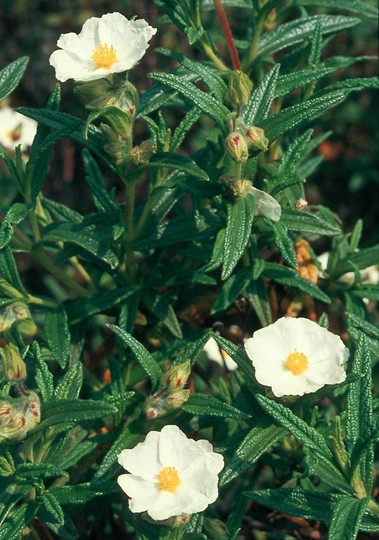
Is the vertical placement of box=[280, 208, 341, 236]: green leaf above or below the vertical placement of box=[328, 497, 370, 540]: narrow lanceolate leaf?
above

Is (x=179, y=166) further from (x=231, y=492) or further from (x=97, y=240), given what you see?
(x=231, y=492)

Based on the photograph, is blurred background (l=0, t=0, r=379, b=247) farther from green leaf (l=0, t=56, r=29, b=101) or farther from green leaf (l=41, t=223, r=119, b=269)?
green leaf (l=41, t=223, r=119, b=269)

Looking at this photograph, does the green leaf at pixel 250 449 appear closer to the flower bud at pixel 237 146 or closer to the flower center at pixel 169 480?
the flower center at pixel 169 480

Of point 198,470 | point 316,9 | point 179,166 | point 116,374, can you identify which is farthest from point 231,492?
point 316,9

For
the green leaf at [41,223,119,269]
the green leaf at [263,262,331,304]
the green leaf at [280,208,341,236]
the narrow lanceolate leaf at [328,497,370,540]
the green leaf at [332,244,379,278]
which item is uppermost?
the green leaf at [41,223,119,269]

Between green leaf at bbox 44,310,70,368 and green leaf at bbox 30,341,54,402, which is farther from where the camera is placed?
green leaf at bbox 44,310,70,368

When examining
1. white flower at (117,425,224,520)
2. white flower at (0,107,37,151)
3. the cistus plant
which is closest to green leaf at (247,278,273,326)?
the cistus plant
